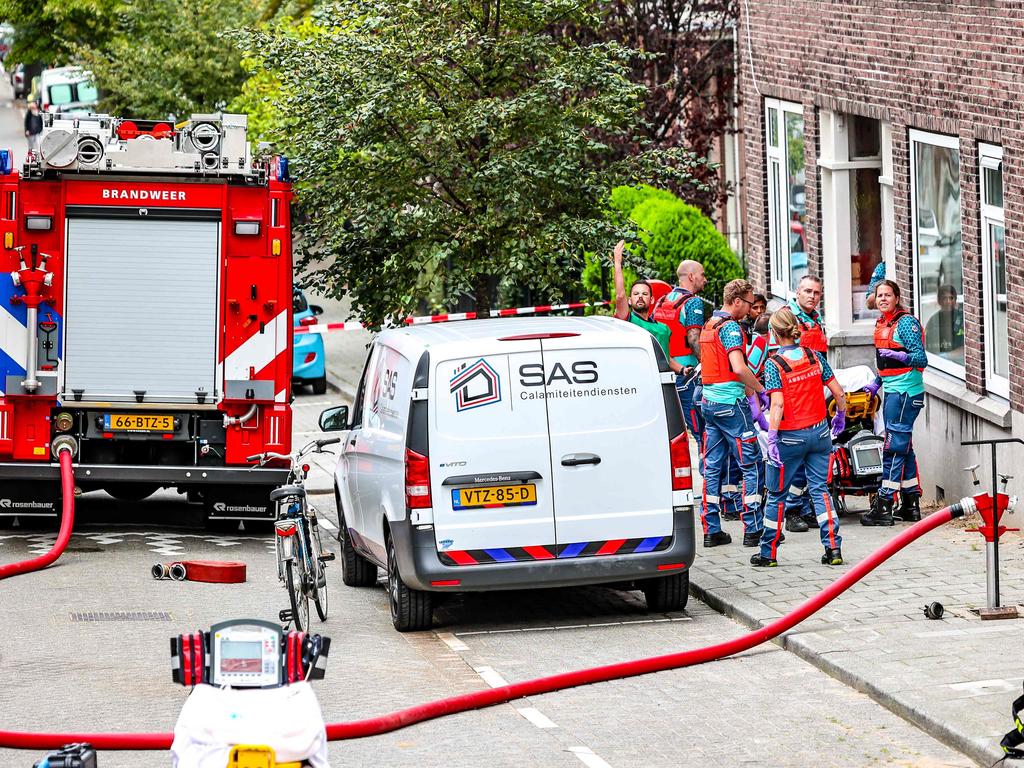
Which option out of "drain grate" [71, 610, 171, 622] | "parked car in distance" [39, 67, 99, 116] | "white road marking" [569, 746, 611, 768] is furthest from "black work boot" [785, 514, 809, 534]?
"parked car in distance" [39, 67, 99, 116]

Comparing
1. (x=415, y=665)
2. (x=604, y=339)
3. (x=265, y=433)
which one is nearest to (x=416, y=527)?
(x=415, y=665)

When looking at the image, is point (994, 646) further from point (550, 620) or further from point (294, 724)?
point (294, 724)

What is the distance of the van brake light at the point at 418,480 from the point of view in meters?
11.1

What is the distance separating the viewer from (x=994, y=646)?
10109mm

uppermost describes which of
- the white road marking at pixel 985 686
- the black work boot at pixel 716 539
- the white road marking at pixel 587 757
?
the black work boot at pixel 716 539

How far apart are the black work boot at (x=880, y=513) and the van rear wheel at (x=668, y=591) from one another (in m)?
3.25

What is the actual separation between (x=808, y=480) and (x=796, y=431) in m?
0.36

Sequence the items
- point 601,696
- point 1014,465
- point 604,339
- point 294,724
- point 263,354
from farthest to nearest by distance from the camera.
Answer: point 263,354 → point 1014,465 → point 604,339 → point 601,696 → point 294,724

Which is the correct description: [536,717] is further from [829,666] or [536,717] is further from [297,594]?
[297,594]

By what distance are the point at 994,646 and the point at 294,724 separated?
18.0ft

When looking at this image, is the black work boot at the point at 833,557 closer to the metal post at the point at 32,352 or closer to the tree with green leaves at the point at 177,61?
the metal post at the point at 32,352

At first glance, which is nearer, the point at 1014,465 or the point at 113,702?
the point at 113,702

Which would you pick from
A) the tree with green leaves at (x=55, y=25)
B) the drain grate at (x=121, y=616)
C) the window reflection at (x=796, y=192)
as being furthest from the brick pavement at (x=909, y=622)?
the tree with green leaves at (x=55, y=25)

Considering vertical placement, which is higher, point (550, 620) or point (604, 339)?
point (604, 339)
